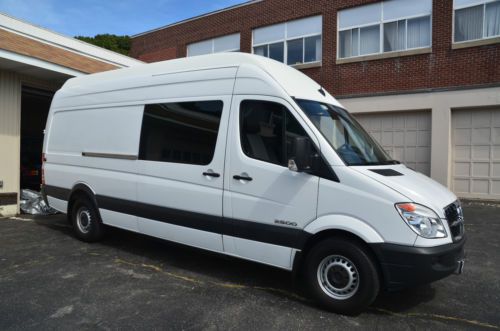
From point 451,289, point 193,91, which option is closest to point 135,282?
point 193,91

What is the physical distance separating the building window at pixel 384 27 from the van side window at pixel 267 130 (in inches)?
408

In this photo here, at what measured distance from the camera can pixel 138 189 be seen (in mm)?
5879

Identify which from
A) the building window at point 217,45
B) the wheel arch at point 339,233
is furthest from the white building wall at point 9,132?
the building window at point 217,45

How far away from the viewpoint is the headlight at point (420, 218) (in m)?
3.84

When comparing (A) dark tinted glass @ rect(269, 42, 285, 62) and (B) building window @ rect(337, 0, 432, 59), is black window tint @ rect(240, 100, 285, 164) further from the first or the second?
(A) dark tinted glass @ rect(269, 42, 285, 62)

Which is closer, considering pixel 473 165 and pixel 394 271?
pixel 394 271

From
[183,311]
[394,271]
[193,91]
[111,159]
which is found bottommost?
[183,311]

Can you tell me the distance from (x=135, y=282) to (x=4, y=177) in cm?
621

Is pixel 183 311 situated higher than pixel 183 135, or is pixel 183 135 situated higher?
pixel 183 135

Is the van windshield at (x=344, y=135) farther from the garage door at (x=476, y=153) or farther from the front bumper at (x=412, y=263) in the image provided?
the garage door at (x=476, y=153)

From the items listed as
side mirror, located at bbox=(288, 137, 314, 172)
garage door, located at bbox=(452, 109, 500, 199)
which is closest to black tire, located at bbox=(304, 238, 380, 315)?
side mirror, located at bbox=(288, 137, 314, 172)

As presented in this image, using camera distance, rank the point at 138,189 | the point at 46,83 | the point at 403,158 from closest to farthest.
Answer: the point at 138,189 < the point at 46,83 < the point at 403,158

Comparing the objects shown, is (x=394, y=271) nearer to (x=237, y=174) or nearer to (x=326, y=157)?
(x=326, y=157)

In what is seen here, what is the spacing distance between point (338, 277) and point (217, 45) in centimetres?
1569
